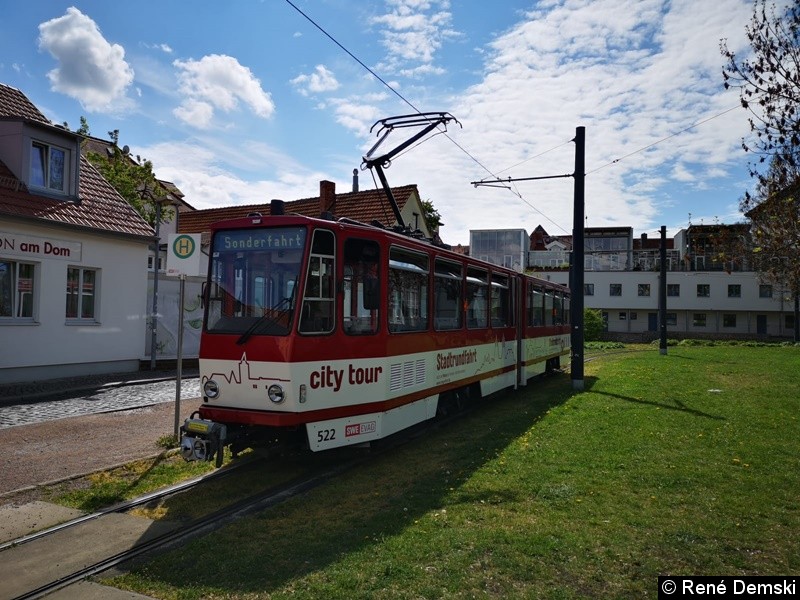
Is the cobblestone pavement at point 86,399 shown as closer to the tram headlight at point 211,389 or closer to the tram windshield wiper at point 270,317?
the tram headlight at point 211,389

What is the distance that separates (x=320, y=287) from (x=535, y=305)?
35.1 feet

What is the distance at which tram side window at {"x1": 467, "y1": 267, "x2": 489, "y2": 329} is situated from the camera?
1190 centimetres

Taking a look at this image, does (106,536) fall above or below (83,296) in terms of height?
below

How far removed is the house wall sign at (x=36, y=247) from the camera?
15.1m

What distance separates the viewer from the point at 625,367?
22.8 metres

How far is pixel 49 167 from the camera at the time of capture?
1734 centimetres

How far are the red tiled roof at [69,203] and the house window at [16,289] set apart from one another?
1.30 m

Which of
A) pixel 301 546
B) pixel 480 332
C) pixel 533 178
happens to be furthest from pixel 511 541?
pixel 533 178

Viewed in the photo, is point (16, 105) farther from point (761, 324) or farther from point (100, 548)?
point (761, 324)

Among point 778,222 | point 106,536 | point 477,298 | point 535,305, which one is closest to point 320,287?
point 106,536

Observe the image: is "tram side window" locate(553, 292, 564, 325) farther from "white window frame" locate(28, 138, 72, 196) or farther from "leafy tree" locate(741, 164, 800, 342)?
"white window frame" locate(28, 138, 72, 196)

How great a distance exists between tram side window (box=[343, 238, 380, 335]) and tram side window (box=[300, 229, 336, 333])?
0.23m

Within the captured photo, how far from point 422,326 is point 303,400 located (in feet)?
9.32

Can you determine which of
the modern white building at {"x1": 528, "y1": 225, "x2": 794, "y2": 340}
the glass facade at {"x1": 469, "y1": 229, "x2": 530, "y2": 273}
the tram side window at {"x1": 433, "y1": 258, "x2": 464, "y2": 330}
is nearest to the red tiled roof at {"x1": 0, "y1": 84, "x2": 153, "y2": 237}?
the tram side window at {"x1": 433, "y1": 258, "x2": 464, "y2": 330}
